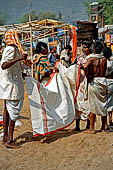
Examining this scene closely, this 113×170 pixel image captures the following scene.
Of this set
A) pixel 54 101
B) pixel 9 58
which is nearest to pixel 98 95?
pixel 54 101

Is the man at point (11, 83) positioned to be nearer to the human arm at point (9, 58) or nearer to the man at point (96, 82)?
the human arm at point (9, 58)

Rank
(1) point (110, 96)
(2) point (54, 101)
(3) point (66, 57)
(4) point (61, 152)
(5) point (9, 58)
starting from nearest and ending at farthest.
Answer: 1. (5) point (9, 58)
2. (4) point (61, 152)
3. (2) point (54, 101)
4. (1) point (110, 96)
5. (3) point (66, 57)

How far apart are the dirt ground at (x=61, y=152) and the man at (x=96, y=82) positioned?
17.9 inches

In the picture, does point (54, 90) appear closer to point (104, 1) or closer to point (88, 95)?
point (88, 95)

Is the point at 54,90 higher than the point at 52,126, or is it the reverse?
the point at 54,90

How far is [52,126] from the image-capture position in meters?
4.64

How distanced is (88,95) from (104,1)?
48430 millimetres

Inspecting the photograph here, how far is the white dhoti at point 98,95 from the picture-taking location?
487 centimetres

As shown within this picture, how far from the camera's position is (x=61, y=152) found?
4.20 m

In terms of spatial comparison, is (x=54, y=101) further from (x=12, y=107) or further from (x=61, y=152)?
(x=61, y=152)

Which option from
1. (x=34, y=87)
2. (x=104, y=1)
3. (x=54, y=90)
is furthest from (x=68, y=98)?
(x=104, y=1)

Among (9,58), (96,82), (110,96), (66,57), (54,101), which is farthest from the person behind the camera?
(66,57)

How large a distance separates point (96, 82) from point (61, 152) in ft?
4.62

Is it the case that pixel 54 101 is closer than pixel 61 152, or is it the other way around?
pixel 61 152
